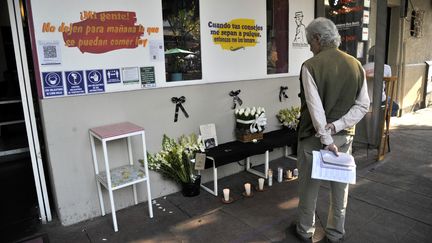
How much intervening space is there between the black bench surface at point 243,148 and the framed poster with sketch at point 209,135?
67 mm

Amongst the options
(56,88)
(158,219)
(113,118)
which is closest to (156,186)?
(158,219)

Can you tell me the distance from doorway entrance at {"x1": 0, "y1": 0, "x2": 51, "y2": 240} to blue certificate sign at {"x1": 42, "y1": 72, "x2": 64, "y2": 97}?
0.19m

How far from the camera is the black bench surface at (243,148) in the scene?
3.08 meters

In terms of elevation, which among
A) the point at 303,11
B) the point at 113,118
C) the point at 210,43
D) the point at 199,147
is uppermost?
the point at 303,11

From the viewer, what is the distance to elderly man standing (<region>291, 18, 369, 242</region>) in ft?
6.45

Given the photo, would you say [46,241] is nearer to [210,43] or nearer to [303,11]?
[210,43]

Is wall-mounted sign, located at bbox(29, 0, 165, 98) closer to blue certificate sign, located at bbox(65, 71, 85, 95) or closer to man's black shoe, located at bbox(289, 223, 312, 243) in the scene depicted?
blue certificate sign, located at bbox(65, 71, 85, 95)

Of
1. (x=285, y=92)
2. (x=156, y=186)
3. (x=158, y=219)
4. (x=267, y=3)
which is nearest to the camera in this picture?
(x=158, y=219)

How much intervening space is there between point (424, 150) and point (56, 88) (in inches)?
181

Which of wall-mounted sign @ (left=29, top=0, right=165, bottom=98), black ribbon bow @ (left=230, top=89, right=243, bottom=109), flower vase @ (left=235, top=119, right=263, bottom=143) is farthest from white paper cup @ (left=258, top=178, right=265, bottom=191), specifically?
wall-mounted sign @ (left=29, top=0, right=165, bottom=98)

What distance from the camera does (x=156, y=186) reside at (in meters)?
3.07

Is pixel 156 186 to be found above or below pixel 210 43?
below

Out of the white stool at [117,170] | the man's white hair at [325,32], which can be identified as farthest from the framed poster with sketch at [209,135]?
the man's white hair at [325,32]

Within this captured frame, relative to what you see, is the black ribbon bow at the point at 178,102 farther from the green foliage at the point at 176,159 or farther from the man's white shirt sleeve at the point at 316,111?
the man's white shirt sleeve at the point at 316,111
